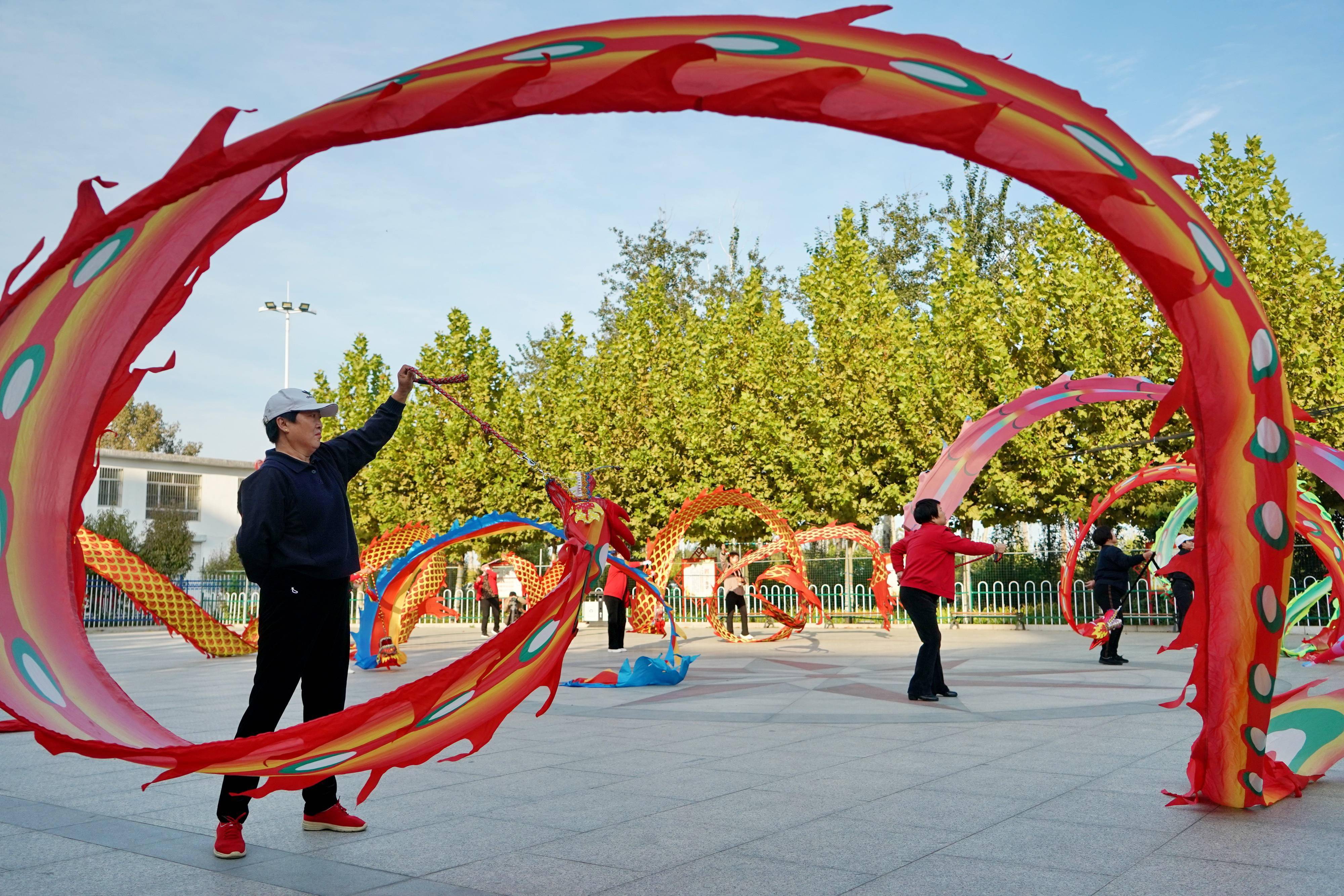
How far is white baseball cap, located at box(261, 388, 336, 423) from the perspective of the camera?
16.4 ft

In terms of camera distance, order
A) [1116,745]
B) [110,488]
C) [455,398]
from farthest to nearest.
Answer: [110,488] < [1116,745] < [455,398]

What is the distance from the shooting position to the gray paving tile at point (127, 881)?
4.04 meters

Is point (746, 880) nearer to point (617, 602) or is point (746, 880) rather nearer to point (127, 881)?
point (127, 881)

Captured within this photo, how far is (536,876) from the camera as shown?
4.22 metres

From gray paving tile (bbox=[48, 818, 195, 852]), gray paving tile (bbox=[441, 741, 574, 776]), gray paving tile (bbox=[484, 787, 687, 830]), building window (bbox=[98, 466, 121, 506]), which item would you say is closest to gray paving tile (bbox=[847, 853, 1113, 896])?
gray paving tile (bbox=[484, 787, 687, 830])

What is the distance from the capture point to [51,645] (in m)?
5.03

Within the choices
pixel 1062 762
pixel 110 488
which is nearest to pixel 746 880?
pixel 1062 762

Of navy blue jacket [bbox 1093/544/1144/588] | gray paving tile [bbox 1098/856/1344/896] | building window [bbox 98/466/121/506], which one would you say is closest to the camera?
gray paving tile [bbox 1098/856/1344/896]

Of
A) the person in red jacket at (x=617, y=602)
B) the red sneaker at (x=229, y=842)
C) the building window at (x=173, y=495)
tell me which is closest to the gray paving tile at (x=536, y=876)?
the red sneaker at (x=229, y=842)

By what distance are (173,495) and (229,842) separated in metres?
53.8

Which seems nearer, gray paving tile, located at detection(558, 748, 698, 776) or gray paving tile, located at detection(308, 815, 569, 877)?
gray paving tile, located at detection(308, 815, 569, 877)

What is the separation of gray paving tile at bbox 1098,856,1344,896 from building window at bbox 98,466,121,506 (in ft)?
177

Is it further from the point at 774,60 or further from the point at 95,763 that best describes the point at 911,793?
the point at 95,763

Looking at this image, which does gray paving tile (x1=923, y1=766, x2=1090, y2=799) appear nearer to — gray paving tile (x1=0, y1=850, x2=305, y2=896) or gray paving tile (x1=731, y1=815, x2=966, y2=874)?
gray paving tile (x1=731, y1=815, x2=966, y2=874)
